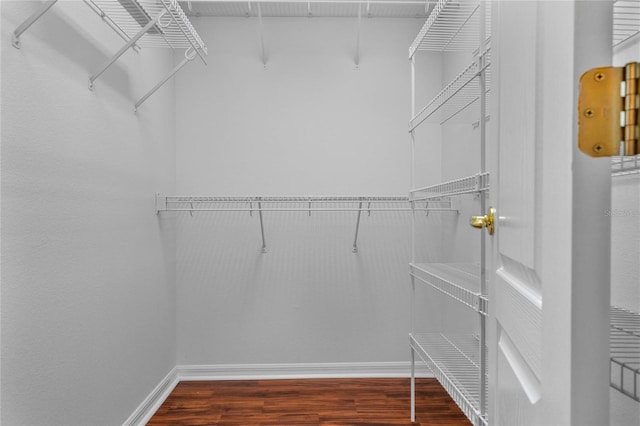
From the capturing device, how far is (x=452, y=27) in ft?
7.08

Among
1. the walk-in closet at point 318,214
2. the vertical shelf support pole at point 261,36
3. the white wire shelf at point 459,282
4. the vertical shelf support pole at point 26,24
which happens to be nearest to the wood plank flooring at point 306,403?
the walk-in closet at point 318,214

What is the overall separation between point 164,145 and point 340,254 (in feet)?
4.35

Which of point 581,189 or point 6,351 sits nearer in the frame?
point 581,189

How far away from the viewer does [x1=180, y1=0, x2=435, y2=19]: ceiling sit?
8.68ft

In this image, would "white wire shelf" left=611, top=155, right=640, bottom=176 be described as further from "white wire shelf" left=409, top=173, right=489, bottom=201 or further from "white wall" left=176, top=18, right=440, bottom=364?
"white wall" left=176, top=18, right=440, bottom=364

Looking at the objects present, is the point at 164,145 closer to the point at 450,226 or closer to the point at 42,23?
the point at 42,23

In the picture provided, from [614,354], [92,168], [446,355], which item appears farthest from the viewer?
[446,355]

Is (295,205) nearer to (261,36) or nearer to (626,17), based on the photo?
(261,36)

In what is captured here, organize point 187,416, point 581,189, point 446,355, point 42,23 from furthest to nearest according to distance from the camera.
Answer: point 187,416, point 446,355, point 42,23, point 581,189

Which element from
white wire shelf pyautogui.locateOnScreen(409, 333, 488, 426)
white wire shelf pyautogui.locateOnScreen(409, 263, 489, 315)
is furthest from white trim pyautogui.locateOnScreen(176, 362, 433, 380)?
white wire shelf pyautogui.locateOnScreen(409, 263, 489, 315)

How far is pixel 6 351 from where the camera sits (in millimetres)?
1206

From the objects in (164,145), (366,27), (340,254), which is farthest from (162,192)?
(366,27)

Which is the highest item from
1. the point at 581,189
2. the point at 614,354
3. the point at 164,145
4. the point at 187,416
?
the point at 164,145

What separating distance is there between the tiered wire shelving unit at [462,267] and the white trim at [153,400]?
1396 millimetres
